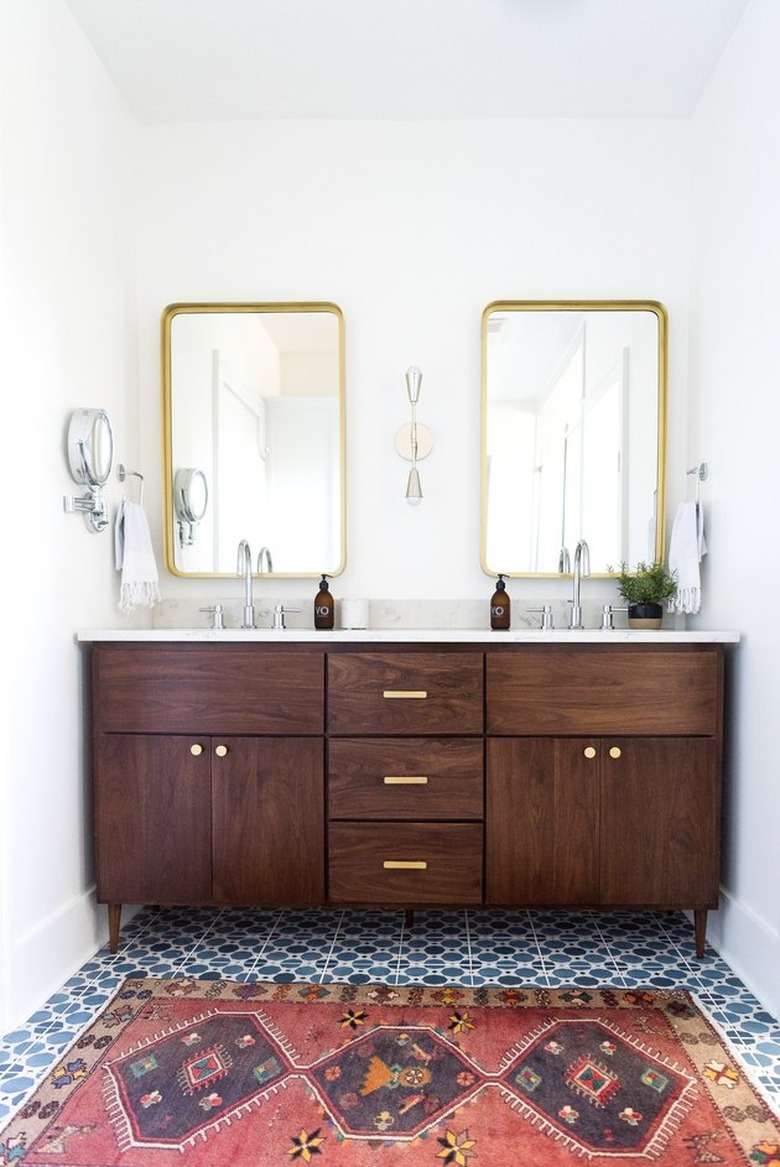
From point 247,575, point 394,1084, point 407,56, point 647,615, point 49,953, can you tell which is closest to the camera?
point 394,1084

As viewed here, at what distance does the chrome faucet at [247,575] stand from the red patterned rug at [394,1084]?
1072 mm

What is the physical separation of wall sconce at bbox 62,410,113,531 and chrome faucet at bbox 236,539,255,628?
0.45 meters

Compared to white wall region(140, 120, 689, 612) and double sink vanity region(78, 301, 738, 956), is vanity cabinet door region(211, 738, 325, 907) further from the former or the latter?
white wall region(140, 120, 689, 612)

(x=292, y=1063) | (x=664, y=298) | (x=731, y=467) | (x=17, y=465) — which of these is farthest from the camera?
(x=664, y=298)

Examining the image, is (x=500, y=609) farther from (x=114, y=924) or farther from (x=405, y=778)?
(x=114, y=924)

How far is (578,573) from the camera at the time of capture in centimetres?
258

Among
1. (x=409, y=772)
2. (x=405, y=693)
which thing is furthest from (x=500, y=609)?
(x=409, y=772)

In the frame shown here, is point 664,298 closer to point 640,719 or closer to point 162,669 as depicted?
point 640,719

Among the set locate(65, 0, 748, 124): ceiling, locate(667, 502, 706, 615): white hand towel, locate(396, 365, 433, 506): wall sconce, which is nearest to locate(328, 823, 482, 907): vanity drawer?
locate(667, 502, 706, 615): white hand towel

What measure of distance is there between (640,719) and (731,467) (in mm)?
745

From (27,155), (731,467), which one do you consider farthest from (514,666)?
(27,155)

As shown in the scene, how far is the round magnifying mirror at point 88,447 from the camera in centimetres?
215

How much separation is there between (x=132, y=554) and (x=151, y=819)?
0.77m

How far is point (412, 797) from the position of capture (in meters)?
2.16
